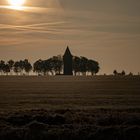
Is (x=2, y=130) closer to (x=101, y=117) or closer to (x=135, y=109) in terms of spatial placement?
(x=101, y=117)

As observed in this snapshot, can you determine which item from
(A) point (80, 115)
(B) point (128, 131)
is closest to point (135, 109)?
(A) point (80, 115)

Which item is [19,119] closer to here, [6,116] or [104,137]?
[6,116]

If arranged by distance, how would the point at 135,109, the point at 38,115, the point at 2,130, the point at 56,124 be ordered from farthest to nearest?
1. the point at 135,109
2. the point at 38,115
3. the point at 56,124
4. the point at 2,130

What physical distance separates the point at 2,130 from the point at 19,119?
12.1 ft

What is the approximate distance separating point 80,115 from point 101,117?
1953 millimetres

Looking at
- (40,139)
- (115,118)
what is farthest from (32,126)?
(115,118)

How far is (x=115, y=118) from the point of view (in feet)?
98.3

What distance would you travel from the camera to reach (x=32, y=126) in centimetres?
2664

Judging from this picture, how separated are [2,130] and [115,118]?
692cm

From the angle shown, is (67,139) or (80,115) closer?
(67,139)

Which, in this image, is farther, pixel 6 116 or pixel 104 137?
pixel 6 116

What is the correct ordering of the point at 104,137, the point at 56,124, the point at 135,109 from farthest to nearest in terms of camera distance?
the point at 135,109, the point at 56,124, the point at 104,137

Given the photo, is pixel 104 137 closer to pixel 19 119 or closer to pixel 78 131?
pixel 78 131

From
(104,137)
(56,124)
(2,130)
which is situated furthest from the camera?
(56,124)
